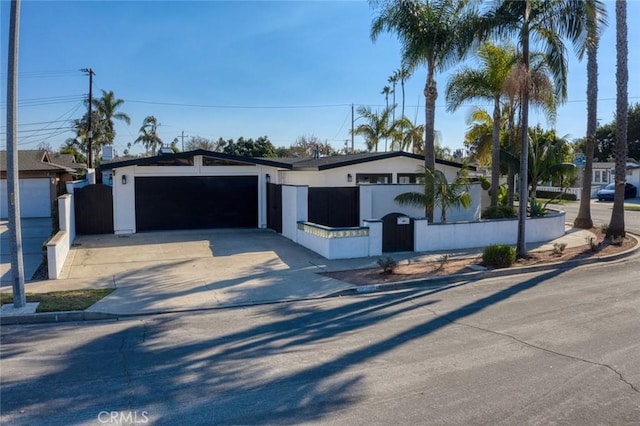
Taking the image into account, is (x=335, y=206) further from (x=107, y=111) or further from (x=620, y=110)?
(x=107, y=111)

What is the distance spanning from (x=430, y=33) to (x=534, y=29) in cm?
344

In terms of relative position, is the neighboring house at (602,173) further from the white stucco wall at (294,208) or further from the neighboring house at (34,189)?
the neighboring house at (34,189)

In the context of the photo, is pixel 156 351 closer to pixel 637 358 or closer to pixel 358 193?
pixel 637 358

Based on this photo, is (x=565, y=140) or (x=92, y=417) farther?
(x=565, y=140)

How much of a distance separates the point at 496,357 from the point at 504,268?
21.4ft

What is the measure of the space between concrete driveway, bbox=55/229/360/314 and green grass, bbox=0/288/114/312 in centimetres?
21

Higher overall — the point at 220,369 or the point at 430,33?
the point at 430,33

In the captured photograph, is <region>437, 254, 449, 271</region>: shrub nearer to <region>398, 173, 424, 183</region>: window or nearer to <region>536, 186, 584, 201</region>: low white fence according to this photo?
<region>398, 173, 424, 183</region>: window

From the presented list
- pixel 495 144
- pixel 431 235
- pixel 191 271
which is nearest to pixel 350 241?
pixel 431 235

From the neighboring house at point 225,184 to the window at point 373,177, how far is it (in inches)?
1.5

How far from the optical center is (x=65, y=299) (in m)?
9.45

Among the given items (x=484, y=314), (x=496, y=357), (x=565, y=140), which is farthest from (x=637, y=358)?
(x=565, y=140)

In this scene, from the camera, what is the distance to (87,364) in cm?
628

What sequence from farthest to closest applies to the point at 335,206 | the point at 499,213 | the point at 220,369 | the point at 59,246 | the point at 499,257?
the point at 499,213 < the point at 335,206 < the point at 499,257 < the point at 59,246 < the point at 220,369
